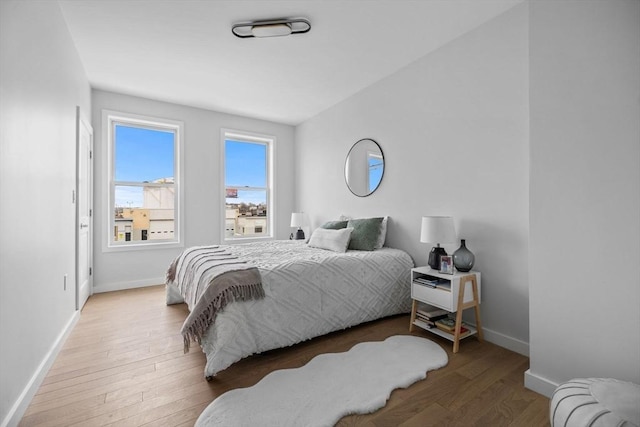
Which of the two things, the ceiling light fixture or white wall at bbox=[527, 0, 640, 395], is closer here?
white wall at bbox=[527, 0, 640, 395]

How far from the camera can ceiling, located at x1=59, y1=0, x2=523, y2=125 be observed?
89.3 inches

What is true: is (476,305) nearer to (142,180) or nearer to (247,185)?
(247,185)

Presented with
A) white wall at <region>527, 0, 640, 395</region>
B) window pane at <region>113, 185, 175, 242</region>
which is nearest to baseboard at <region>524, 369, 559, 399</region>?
white wall at <region>527, 0, 640, 395</region>

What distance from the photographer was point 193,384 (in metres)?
1.79

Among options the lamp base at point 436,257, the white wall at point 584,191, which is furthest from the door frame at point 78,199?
the white wall at point 584,191

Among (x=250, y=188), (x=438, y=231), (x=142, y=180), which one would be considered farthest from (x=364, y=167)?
(x=142, y=180)

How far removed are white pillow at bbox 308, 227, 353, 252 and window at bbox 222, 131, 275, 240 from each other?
78.3 inches

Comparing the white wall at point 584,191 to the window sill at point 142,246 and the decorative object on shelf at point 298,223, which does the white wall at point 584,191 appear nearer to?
the decorative object on shelf at point 298,223

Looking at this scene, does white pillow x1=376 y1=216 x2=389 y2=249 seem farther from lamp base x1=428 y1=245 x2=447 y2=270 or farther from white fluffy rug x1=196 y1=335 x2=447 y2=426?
white fluffy rug x1=196 y1=335 x2=447 y2=426

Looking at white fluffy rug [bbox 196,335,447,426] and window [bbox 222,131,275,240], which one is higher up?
window [bbox 222,131,275,240]

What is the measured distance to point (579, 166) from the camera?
60.5 inches

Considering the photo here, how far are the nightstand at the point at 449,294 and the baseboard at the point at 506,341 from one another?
7cm

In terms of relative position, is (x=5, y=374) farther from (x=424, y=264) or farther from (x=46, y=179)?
(x=424, y=264)

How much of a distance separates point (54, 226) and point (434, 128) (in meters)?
3.39
